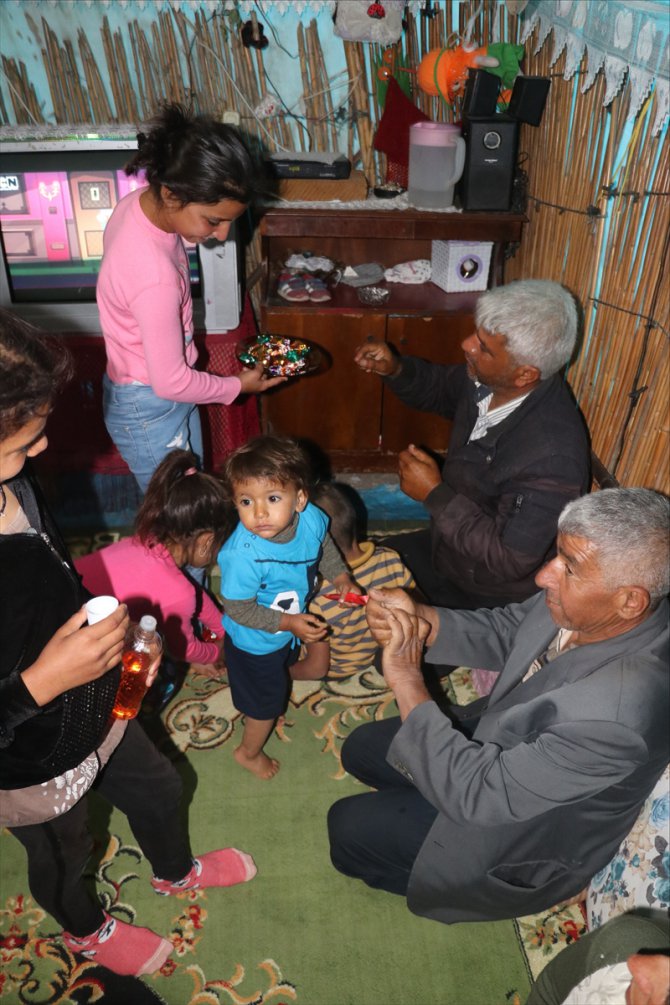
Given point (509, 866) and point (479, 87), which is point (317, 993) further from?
point (479, 87)

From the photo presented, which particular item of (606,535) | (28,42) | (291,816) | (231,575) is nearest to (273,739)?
(291,816)

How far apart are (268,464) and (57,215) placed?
1.57m

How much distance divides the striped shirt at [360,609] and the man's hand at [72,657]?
119 cm

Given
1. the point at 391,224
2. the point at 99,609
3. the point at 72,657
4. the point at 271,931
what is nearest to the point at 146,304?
the point at 99,609

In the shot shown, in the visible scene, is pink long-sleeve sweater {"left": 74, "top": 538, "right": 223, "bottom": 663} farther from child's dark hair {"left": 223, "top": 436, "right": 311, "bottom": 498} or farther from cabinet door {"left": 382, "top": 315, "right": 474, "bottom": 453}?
cabinet door {"left": 382, "top": 315, "right": 474, "bottom": 453}

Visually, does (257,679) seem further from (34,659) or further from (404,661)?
(34,659)

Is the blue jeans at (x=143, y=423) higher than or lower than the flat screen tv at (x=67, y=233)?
lower

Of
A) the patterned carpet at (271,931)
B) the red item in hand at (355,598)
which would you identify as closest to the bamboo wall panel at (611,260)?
the red item in hand at (355,598)

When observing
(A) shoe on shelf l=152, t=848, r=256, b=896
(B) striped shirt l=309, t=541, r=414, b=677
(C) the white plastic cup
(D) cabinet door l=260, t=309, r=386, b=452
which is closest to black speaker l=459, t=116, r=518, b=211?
(D) cabinet door l=260, t=309, r=386, b=452

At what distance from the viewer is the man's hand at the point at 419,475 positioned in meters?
2.50

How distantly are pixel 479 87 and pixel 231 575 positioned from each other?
2.25m

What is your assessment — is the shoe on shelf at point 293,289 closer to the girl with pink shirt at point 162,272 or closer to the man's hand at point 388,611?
the girl with pink shirt at point 162,272

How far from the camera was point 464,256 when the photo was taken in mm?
3305

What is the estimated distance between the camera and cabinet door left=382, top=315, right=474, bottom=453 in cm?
319
